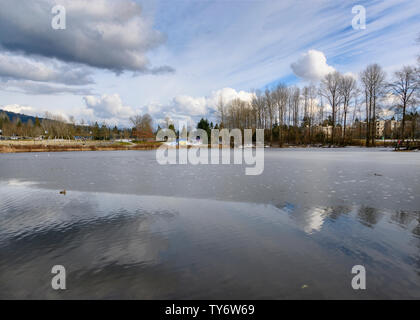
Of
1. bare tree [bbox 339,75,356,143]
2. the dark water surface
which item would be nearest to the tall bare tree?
bare tree [bbox 339,75,356,143]

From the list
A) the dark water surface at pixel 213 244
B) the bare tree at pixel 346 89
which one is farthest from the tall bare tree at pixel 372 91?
the dark water surface at pixel 213 244

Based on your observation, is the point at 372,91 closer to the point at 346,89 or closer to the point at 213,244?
the point at 346,89

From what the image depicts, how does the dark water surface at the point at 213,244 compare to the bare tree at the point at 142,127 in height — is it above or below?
below

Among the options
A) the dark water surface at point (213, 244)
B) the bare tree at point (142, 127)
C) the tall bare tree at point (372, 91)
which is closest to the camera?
the dark water surface at point (213, 244)

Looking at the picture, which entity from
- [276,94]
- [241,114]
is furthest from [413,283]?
[241,114]

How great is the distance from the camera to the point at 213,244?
471 centimetres

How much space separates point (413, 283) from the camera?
11.0ft

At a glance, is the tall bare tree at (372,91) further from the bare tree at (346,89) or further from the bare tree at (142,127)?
the bare tree at (142,127)

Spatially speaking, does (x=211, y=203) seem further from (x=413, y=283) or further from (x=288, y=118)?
(x=288, y=118)

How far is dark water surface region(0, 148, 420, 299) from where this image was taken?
3367 millimetres

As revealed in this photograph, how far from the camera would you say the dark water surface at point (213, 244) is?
133 inches

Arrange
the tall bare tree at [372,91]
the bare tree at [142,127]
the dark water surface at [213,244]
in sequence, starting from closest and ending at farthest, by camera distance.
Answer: the dark water surface at [213,244] → the tall bare tree at [372,91] → the bare tree at [142,127]

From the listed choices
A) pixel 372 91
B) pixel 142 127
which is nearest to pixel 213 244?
pixel 372 91

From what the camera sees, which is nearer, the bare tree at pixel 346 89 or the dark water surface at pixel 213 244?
the dark water surface at pixel 213 244
